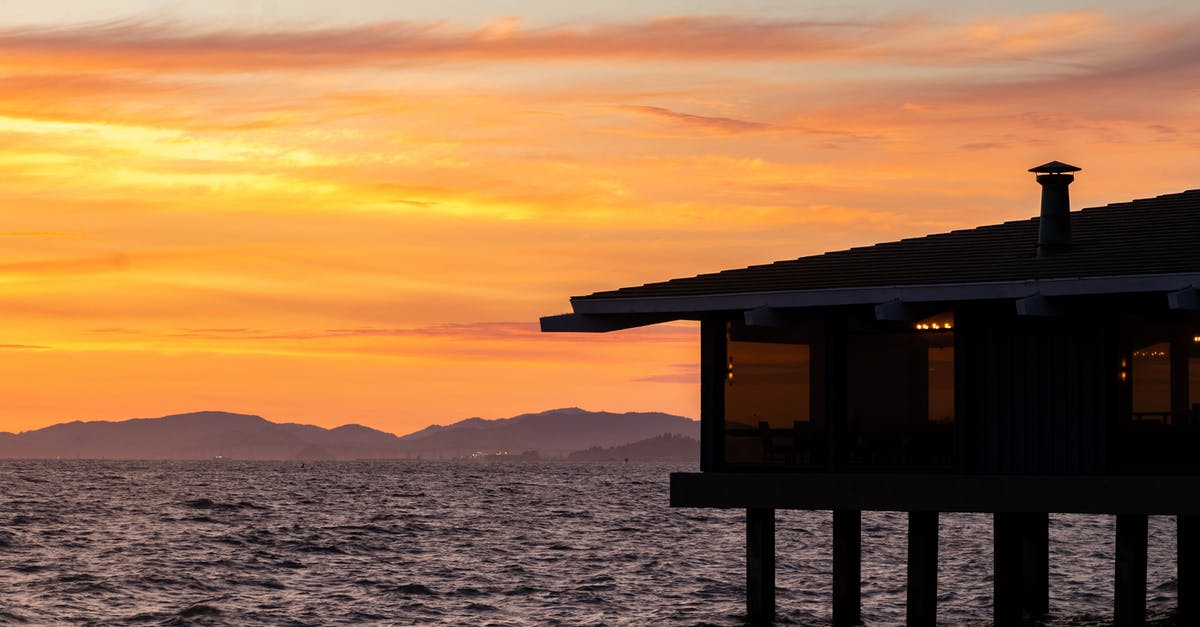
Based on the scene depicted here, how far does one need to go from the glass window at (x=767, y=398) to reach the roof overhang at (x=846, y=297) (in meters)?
0.97

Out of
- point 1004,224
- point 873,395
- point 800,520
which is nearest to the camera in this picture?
point 873,395

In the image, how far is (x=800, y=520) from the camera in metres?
84.8

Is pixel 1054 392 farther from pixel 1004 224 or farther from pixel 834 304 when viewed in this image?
pixel 1004 224

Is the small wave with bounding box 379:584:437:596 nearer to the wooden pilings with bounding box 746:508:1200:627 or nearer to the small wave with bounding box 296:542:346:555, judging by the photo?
the small wave with bounding box 296:542:346:555

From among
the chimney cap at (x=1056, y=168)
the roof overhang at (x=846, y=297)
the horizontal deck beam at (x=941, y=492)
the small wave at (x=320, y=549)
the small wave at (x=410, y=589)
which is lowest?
the small wave at (x=320, y=549)

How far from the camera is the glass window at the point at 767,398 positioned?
25797mm

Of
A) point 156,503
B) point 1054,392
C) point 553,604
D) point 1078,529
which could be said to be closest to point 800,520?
point 1078,529

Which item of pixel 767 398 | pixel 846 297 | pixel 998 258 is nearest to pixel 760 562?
pixel 767 398

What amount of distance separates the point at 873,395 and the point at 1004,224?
568 centimetres

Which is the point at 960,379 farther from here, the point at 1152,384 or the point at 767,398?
the point at 767,398

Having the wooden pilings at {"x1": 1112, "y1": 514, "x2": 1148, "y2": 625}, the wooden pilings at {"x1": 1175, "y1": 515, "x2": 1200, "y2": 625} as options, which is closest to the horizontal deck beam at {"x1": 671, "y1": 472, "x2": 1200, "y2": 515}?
the wooden pilings at {"x1": 1112, "y1": 514, "x2": 1148, "y2": 625}

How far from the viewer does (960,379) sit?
24141 mm

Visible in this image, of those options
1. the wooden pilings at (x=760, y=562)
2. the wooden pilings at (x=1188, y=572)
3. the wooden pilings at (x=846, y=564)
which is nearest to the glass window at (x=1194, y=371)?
the wooden pilings at (x=846, y=564)

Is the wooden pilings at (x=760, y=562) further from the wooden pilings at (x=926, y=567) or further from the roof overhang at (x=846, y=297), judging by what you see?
the roof overhang at (x=846, y=297)
